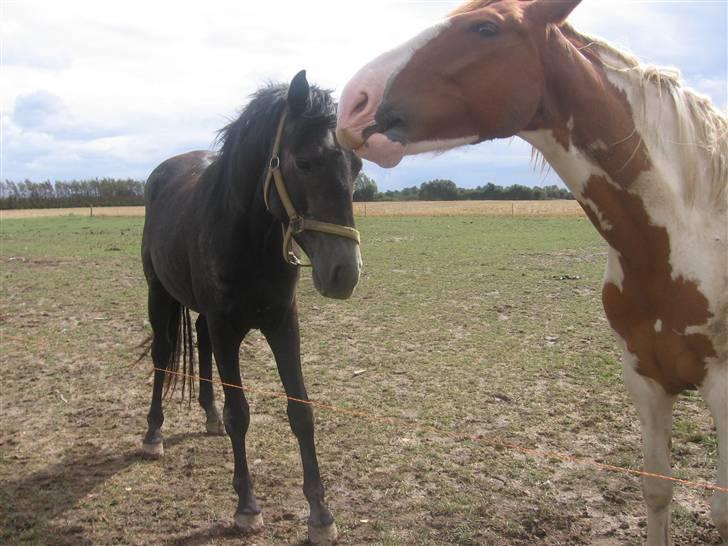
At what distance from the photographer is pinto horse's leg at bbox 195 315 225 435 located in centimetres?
430

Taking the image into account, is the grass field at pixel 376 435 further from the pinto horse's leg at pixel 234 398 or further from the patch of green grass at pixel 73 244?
the patch of green grass at pixel 73 244

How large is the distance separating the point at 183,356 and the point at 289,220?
7.13 ft

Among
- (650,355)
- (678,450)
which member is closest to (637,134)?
(650,355)

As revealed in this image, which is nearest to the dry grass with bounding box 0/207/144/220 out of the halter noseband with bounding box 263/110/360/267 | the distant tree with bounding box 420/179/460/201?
the distant tree with bounding box 420/179/460/201

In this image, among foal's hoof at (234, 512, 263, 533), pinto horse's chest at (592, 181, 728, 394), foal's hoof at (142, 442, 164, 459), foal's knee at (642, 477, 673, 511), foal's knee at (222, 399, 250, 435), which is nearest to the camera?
pinto horse's chest at (592, 181, 728, 394)

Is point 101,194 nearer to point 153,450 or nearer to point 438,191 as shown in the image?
point 438,191

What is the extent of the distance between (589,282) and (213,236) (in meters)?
7.70

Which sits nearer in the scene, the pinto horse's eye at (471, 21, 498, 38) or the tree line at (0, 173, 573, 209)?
the pinto horse's eye at (471, 21, 498, 38)

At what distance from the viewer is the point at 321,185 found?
2.59 metres

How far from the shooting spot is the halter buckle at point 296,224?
2.62m

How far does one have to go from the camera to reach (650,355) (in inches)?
81.0

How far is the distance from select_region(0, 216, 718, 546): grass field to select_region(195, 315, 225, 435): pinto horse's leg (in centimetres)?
12

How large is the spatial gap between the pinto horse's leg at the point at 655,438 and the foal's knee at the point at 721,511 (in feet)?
0.88

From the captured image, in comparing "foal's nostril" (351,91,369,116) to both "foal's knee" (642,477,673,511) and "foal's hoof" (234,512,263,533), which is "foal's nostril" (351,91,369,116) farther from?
"foal's hoof" (234,512,263,533)
